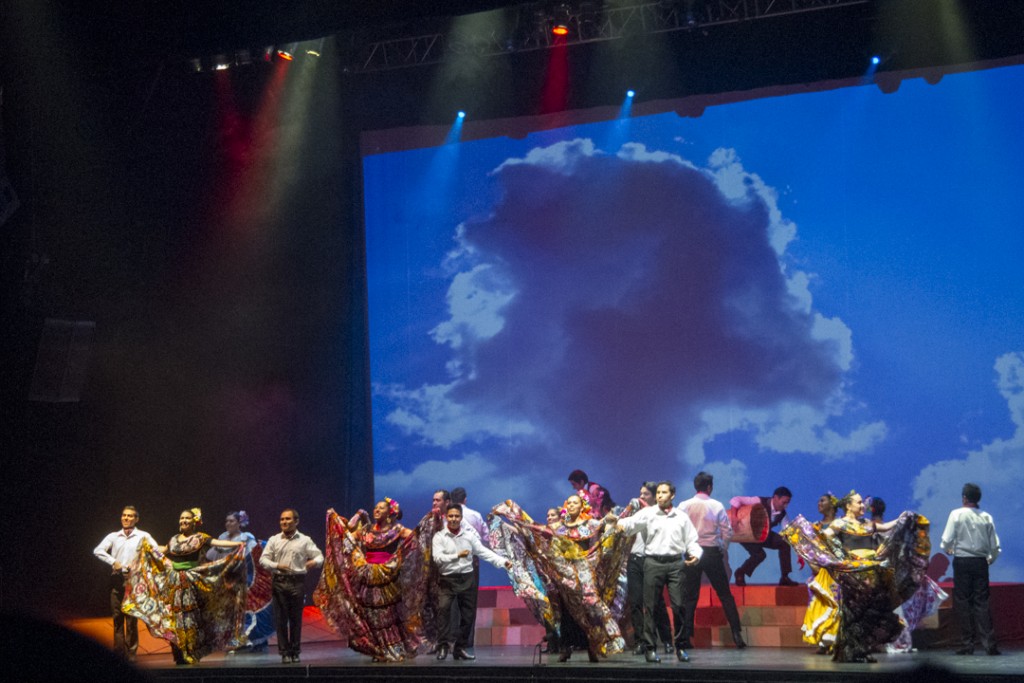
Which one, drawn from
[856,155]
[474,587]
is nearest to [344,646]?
[474,587]

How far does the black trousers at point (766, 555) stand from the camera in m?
11.6

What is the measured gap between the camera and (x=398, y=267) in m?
14.4

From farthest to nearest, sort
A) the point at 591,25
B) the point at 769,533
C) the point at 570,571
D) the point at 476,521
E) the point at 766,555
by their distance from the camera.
A: the point at 591,25, the point at 766,555, the point at 769,533, the point at 476,521, the point at 570,571

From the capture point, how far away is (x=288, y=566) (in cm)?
1042

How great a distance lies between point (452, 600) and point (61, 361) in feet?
14.4

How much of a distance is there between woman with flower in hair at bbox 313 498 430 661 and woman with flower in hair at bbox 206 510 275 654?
1.24 m

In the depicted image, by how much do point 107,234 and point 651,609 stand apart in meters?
6.55

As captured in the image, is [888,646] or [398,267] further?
[398,267]

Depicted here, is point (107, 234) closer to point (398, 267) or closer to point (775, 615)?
point (398, 267)

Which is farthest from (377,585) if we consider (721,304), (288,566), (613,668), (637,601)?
(721,304)

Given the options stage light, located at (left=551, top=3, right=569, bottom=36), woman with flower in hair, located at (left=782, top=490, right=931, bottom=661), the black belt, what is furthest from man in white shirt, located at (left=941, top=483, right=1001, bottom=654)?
stage light, located at (left=551, top=3, right=569, bottom=36)

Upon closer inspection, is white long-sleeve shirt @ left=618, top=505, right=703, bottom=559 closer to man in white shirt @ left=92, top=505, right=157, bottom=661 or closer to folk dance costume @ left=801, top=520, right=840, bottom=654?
folk dance costume @ left=801, top=520, right=840, bottom=654

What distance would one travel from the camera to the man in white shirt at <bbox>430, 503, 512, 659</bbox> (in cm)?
1017

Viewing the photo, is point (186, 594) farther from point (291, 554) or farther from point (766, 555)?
point (766, 555)
